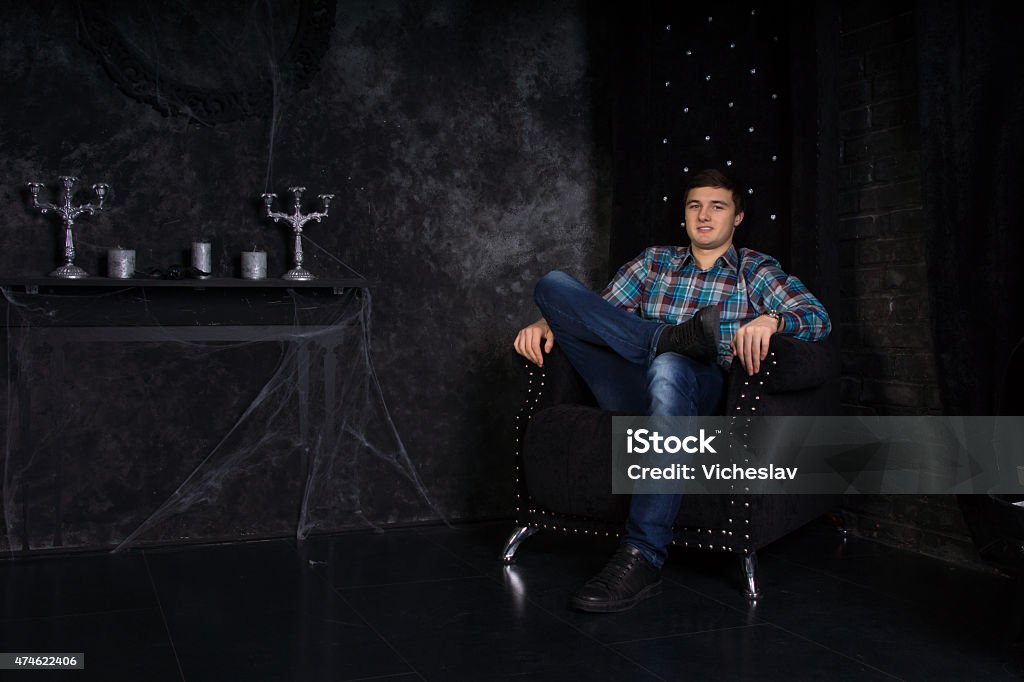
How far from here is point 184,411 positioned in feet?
10.1

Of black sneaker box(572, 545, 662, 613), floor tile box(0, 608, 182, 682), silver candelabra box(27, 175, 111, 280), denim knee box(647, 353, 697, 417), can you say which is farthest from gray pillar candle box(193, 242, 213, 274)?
black sneaker box(572, 545, 662, 613)

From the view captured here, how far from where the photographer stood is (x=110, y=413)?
118 inches

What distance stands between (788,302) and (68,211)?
207 centimetres

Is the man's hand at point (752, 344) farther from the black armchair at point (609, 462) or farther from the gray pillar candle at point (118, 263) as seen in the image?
the gray pillar candle at point (118, 263)

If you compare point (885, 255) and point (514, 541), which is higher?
point (885, 255)

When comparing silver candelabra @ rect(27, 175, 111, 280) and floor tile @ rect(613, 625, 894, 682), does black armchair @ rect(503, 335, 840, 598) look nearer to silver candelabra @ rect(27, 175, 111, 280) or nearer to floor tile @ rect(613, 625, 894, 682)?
floor tile @ rect(613, 625, 894, 682)

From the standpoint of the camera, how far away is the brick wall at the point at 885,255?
2.88 m

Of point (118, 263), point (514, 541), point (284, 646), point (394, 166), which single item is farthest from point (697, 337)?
point (118, 263)

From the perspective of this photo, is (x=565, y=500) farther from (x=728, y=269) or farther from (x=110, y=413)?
(x=110, y=413)

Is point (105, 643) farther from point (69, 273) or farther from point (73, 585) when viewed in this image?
point (69, 273)

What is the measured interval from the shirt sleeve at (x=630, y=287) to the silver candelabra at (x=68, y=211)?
5.07 ft

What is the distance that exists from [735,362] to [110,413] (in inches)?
73.1

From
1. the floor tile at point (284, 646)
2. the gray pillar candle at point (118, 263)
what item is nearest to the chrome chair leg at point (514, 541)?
the floor tile at point (284, 646)

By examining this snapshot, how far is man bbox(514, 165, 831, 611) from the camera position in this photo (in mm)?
2439
